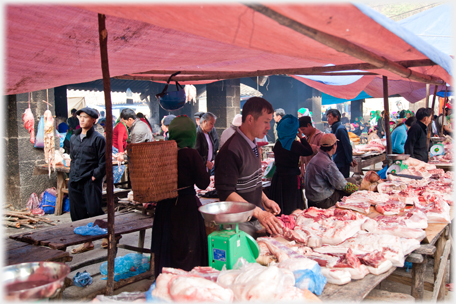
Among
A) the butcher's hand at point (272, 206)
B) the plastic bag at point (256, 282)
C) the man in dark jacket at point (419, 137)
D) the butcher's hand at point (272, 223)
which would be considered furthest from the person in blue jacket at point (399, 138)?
the plastic bag at point (256, 282)

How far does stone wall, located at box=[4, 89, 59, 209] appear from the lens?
756 cm

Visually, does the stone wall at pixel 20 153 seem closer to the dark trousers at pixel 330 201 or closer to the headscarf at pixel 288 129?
the headscarf at pixel 288 129

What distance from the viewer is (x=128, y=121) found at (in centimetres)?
816

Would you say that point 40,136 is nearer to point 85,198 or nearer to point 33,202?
point 33,202

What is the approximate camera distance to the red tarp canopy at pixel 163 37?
176 centimetres

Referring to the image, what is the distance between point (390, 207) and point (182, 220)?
2.42m

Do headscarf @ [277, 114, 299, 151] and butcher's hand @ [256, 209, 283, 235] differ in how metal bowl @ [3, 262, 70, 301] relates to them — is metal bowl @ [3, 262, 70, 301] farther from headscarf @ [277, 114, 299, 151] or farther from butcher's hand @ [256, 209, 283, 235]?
headscarf @ [277, 114, 299, 151]

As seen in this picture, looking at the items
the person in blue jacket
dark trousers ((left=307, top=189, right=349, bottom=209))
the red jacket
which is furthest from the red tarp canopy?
the red jacket

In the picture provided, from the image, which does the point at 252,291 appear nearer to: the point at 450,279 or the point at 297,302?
the point at 297,302

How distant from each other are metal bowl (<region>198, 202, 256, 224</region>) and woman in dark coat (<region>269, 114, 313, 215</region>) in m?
3.10

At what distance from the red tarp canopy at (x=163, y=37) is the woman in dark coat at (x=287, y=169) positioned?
4.49 ft

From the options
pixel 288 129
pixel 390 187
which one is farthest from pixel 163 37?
pixel 390 187

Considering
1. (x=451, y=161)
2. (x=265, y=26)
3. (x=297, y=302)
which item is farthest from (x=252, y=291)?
(x=451, y=161)

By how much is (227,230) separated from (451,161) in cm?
766
